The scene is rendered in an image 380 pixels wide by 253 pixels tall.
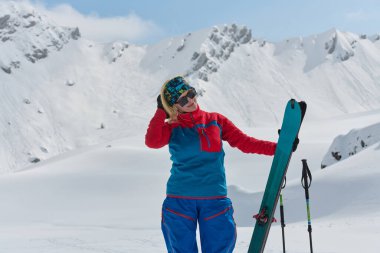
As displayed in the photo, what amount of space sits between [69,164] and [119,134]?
75387 mm

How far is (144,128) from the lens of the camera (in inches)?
4323

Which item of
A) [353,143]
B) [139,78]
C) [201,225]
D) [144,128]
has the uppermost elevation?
[139,78]

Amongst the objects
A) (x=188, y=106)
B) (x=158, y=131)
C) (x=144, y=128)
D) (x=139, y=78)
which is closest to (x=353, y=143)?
(x=188, y=106)

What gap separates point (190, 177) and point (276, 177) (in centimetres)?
96

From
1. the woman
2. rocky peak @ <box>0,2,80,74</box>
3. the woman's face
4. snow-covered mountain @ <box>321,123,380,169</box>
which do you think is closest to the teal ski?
the woman

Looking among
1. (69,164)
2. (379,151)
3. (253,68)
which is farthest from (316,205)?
(253,68)

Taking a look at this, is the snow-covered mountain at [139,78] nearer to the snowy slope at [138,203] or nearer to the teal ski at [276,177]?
the snowy slope at [138,203]

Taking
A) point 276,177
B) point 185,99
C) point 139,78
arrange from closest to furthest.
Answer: point 185,99
point 276,177
point 139,78

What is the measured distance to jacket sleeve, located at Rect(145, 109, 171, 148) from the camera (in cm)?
390

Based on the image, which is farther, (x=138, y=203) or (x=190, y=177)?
(x=138, y=203)

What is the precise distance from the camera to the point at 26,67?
420 feet

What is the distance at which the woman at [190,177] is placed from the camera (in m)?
3.83

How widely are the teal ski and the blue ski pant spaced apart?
44 cm

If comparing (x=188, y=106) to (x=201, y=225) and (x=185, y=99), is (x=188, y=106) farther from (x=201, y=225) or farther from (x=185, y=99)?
(x=201, y=225)
